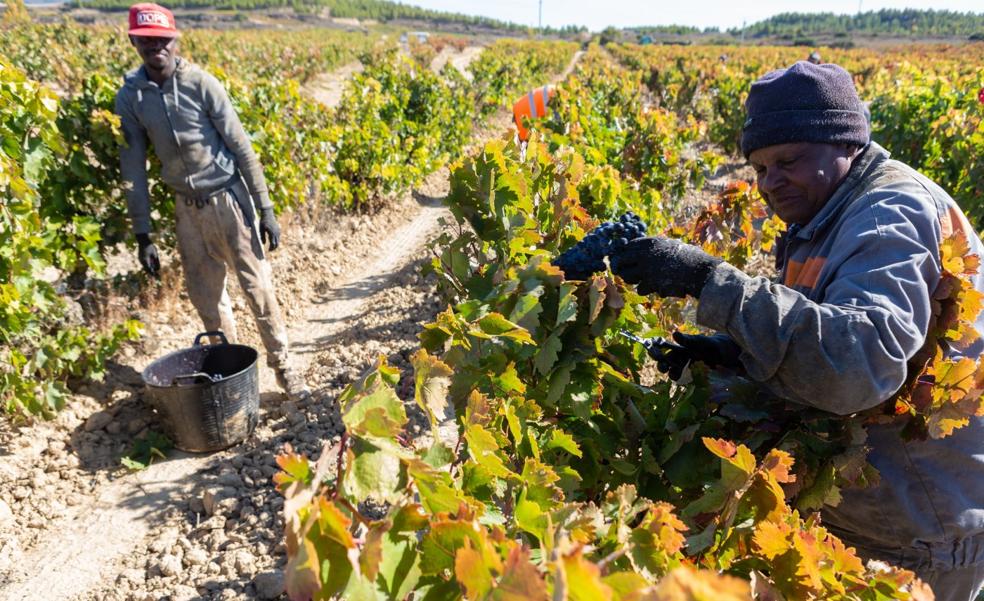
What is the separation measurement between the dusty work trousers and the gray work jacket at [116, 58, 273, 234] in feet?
0.41

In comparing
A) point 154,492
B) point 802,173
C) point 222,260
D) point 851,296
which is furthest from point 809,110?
point 222,260

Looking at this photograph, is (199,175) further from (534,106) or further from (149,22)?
(534,106)

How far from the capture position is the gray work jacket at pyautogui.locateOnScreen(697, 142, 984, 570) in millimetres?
1225

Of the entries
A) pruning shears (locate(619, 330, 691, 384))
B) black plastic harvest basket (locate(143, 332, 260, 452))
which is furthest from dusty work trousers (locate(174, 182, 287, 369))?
pruning shears (locate(619, 330, 691, 384))

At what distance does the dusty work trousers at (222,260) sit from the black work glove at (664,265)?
10.6ft

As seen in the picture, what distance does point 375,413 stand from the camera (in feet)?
3.10

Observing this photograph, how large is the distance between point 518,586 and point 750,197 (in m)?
2.84

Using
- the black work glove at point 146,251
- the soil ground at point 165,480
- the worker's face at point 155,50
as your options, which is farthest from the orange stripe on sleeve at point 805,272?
the black work glove at point 146,251

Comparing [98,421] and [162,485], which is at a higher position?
[98,421]

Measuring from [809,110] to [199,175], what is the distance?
11.8ft

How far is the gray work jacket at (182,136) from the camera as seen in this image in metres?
3.80

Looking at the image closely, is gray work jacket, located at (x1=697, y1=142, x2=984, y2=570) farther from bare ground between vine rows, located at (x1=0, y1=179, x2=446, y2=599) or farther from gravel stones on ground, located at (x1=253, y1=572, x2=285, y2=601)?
bare ground between vine rows, located at (x1=0, y1=179, x2=446, y2=599)

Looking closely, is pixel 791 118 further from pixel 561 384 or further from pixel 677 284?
pixel 561 384

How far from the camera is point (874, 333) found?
1.19 m
